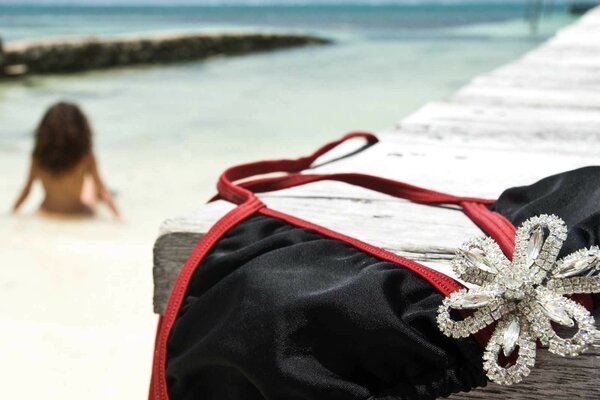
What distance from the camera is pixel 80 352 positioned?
2111 mm

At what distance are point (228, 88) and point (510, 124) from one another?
9.59m

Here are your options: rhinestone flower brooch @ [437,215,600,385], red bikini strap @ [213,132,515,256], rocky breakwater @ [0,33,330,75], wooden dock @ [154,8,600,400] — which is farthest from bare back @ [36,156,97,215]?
rocky breakwater @ [0,33,330,75]

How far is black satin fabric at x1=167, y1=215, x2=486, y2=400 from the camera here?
731 mm

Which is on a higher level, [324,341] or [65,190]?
[324,341]

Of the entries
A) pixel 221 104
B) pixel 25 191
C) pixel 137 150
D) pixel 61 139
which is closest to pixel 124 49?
pixel 221 104

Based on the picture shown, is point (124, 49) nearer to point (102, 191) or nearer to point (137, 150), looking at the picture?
point (137, 150)

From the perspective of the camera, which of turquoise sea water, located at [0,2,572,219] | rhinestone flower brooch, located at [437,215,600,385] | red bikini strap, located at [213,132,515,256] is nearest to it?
rhinestone flower brooch, located at [437,215,600,385]

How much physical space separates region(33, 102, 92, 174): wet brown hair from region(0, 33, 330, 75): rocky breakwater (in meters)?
8.66

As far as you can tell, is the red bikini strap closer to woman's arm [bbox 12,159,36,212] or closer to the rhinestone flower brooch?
the rhinestone flower brooch

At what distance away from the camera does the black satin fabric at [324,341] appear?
0.73m

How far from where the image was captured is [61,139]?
4234mm

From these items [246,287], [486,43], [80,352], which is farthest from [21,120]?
[486,43]

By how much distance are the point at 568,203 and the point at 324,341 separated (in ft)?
1.06

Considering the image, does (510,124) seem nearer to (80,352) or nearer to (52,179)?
(80,352)
